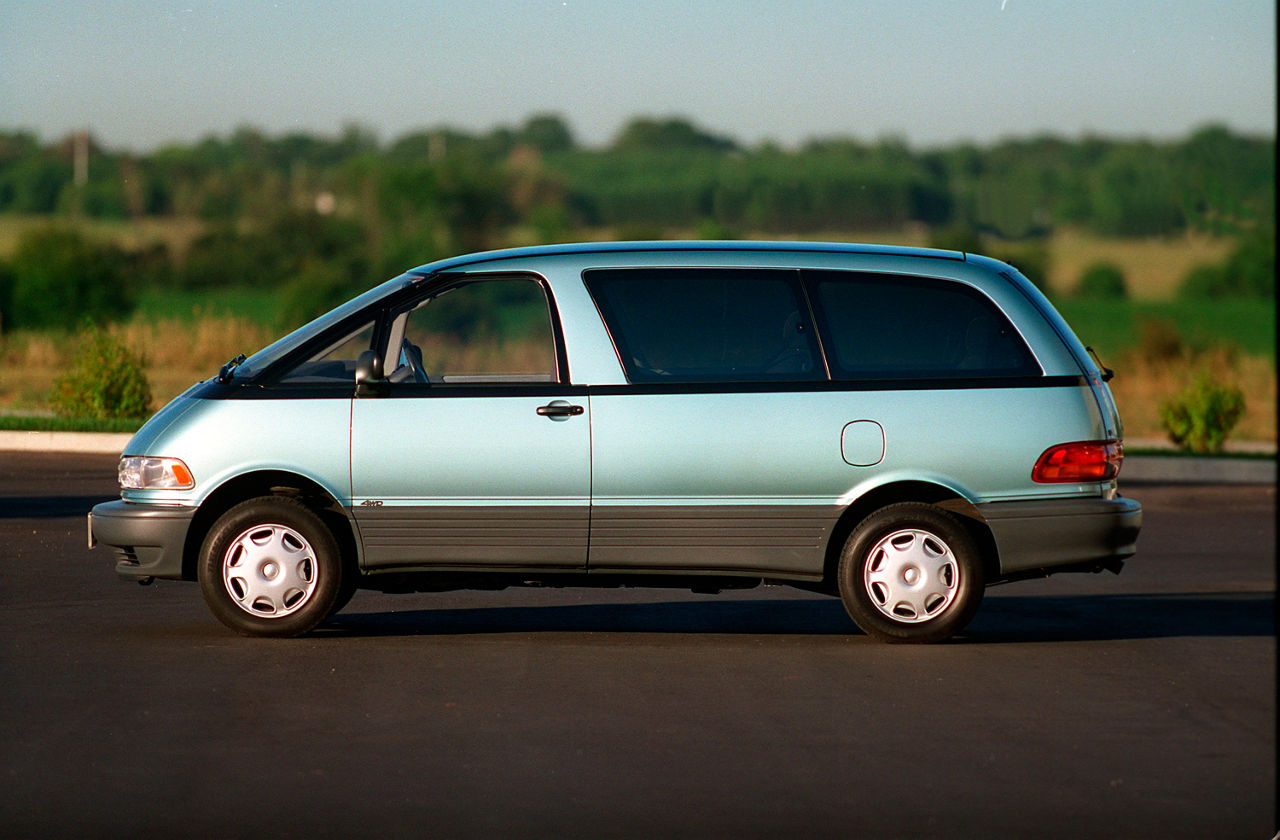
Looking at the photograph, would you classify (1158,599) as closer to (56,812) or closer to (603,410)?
(603,410)

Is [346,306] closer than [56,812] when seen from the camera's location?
No

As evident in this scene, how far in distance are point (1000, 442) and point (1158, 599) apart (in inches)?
95.8

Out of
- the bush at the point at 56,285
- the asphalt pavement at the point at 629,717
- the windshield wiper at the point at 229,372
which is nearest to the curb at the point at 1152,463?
the asphalt pavement at the point at 629,717

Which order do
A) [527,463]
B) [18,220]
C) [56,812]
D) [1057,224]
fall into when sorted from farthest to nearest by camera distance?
1. [18,220]
2. [1057,224]
3. [527,463]
4. [56,812]

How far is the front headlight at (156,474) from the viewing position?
8914 millimetres

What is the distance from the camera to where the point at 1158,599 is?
35.4ft

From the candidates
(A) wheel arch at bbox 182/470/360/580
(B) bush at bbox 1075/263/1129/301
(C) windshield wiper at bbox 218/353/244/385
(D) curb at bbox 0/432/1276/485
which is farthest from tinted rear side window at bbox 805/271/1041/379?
(B) bush at bbox 1075/263/1129/301

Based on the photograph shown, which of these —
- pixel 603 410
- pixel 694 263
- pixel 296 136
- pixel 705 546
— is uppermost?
pixel 296 136

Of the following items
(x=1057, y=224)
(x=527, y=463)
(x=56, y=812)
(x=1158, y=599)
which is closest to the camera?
(x=56, y=812)

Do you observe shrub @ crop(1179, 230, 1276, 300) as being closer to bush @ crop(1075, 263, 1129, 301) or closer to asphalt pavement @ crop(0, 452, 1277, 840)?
bush @ crop(1075, 263, 1129, 301)

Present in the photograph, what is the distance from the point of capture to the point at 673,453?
28.9ft

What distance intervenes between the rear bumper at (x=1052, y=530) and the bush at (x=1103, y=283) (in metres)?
55.1

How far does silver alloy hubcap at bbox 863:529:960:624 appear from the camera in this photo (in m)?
8.99

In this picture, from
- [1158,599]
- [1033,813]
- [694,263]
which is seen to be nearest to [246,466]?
[694,263]
